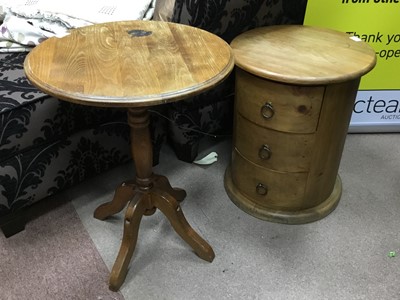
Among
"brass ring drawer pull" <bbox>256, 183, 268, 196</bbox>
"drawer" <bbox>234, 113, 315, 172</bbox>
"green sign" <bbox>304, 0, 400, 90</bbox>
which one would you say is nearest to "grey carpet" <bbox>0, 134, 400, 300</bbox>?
"brass ring drawer pull" <bbox>256, 183, 268, 196</bbox>

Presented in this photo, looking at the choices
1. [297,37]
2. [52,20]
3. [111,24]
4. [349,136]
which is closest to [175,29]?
[111,24]

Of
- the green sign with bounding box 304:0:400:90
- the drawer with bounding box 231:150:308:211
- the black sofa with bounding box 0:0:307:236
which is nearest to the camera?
the black sofa with bounding box 0:0:307:236

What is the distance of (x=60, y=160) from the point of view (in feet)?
4.22

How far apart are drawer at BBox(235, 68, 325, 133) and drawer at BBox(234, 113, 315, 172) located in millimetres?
28

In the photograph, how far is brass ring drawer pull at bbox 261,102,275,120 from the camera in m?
1.13

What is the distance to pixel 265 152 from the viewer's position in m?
1.23

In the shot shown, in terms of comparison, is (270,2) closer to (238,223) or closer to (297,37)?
(297,37)

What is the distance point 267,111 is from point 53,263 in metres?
0.82

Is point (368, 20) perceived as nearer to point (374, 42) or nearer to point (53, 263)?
point (374, 42)

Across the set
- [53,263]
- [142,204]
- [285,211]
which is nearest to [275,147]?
[285,211]

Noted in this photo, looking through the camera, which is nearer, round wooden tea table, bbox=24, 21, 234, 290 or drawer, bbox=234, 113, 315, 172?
round wooden tea table, bbox=24, 21, 234, 290

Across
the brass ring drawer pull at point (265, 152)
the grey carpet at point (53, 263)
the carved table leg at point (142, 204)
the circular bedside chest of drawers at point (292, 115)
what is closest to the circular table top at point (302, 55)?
the circular bedside chest of drawers at point (292, 115)

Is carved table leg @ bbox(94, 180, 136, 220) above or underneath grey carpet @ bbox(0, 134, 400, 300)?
above

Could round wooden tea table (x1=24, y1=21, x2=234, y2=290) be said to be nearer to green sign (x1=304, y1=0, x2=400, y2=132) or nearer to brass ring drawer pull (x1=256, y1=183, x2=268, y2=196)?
brass ring drawer pull (x1=256, y1=183, x2=268, y2=196)
